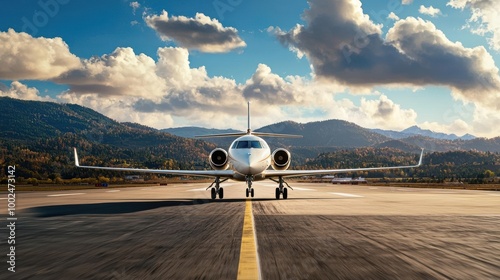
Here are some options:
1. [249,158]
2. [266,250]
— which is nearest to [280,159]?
[249,158]

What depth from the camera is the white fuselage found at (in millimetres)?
24531

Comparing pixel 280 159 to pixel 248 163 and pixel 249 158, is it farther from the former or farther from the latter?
pixel 248 163

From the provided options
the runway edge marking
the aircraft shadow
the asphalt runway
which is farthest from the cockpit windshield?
the runway edge marking

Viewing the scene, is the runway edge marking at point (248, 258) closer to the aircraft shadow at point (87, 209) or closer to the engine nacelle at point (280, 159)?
the aircraft shadow at point (87, 209)

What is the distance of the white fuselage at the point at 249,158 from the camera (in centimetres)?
2453

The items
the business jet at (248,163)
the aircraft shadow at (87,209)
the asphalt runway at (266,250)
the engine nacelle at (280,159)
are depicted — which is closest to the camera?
the asphalt runway at (266,250)

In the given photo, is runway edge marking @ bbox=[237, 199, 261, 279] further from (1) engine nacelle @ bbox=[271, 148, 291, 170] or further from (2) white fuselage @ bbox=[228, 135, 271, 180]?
(1) engine nacelle @ bbox=[271, 148, 291, 170]

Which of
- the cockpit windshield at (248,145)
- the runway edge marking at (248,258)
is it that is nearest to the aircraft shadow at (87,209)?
the cockpit windshield at (248,145)

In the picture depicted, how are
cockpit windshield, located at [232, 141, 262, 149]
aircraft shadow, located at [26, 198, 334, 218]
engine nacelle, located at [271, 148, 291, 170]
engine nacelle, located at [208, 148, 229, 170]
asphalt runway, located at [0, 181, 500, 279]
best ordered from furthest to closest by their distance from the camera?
engine nacelle, located at [271, 148, 291, 170] → engine nacelle, located at [208, 148, 229, 170] → cockpit windshield, located at [232, 141, 262, 149] → aircraft shadow, located at [26, 198, 334, 218] → asphalt runway, located at [0, 181, 500, 279]

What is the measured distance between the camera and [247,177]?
84.9 feet

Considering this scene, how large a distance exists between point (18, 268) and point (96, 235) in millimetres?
3756

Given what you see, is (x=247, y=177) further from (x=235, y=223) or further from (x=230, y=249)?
(x=230, y=249)

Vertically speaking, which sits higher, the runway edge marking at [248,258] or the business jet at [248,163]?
the business jet at [248,163]

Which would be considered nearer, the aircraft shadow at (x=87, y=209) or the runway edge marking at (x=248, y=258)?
the runway edge marking at (x=248, y=258)
